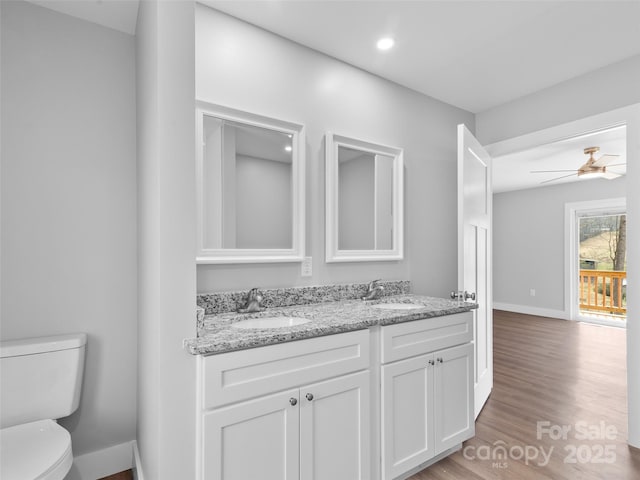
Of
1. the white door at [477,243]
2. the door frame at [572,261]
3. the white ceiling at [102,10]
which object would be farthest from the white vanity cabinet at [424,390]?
the door frame at [572,261]

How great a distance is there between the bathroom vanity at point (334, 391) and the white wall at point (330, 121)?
11.3 inches

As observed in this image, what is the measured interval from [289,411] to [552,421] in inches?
84.2

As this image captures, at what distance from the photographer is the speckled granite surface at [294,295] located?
181 cm

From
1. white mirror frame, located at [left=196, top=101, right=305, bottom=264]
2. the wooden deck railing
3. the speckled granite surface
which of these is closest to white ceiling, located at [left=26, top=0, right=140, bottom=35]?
white mirror frame, located at [left=196, top=101, right=305, bottom=264]

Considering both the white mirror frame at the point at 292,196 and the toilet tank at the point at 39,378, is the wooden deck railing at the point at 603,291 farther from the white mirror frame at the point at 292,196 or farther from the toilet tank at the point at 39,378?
the toilet tank at the point at 39,378

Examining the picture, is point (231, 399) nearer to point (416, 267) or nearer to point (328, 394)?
point (328, 394)

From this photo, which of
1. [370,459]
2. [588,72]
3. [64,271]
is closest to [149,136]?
[64,271]

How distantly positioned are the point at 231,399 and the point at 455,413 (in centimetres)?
143

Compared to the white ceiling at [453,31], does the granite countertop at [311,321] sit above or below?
below

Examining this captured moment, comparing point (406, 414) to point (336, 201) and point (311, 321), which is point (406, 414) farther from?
point (336, 201)

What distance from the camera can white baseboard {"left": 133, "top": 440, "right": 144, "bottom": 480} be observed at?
170 cm

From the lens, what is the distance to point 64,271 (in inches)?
71.4

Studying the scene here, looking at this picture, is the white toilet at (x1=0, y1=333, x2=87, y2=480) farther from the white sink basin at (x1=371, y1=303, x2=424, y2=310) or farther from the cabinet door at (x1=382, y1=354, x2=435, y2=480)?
the white sink basin at (x1=371, y1=303, x2=424, y2=310)

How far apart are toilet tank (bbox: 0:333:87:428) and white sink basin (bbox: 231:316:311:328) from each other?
0.84m
